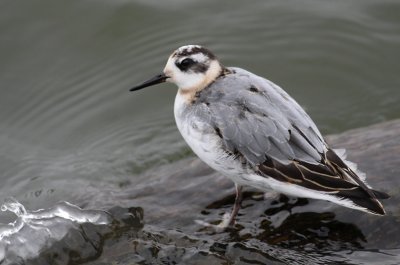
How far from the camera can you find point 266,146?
5.80 m

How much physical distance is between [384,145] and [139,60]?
518 cm

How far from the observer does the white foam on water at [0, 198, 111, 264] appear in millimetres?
6305

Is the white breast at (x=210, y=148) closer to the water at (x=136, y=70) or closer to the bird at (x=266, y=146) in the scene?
the bird at (x=266, y=146)

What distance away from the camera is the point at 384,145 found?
665 centimetres

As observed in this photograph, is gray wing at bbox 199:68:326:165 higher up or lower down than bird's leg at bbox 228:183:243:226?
higher up

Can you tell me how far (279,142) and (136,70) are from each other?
5.31 m

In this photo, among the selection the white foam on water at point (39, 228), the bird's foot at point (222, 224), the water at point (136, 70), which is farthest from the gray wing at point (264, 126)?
the water at point (136, 70)

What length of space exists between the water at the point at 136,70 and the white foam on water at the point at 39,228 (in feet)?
5.96

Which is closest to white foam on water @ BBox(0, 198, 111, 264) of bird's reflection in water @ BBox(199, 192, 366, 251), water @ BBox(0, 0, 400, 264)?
bird's reflection in water @ BBox(199, 192, 366, 251)

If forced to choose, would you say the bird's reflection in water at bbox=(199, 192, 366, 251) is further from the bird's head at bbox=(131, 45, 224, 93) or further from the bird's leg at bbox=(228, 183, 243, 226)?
the bird's head at bbox=(131, 45, 224, 93)

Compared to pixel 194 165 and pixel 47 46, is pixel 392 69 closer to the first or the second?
pixel 194 165

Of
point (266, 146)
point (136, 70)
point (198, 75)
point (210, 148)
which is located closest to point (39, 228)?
point (210, 148)

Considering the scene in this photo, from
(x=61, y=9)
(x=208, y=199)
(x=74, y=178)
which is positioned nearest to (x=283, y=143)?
(x=208, y=199)

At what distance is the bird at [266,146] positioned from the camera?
561 centimetres
